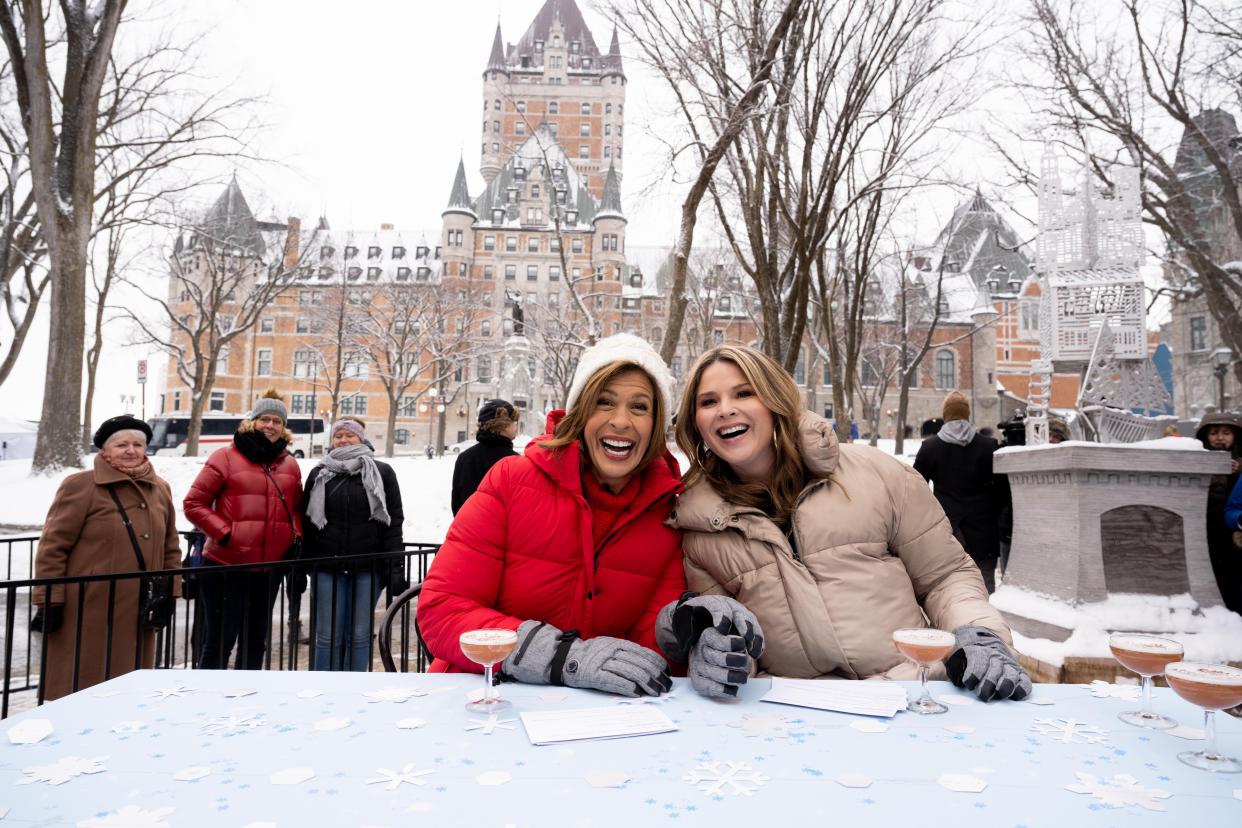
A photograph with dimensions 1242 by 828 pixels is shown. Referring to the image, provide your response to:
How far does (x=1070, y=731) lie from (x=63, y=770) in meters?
2.32

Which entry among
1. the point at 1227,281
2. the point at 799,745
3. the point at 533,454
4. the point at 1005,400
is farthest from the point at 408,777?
the point at 1005,400

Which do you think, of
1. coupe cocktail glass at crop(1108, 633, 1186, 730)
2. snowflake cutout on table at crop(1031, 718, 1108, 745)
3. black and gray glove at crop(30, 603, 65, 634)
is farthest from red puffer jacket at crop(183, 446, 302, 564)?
coupe cocktail glass at crop(1108, 633, 1186, 730)

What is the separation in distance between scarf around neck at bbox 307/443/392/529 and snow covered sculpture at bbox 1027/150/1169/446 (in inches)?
241

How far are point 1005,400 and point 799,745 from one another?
172ft

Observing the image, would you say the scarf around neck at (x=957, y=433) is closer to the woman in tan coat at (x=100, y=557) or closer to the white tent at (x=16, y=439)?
the woman in tan coat at (x=100, y=557)

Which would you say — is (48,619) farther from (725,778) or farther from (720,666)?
(725,778)

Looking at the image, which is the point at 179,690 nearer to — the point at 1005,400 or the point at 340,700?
the point at 340,700

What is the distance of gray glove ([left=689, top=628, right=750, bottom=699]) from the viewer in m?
1.92

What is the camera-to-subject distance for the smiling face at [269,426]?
541 cm

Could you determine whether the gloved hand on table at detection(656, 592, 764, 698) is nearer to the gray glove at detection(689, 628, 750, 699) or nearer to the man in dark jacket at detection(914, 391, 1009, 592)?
the gray glove at detection(689, 628, 750, 699)

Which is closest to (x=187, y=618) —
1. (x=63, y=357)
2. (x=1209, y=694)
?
(x=1209, y=694)

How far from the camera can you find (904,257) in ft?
67.3

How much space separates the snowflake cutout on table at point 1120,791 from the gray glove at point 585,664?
1008 millimetres

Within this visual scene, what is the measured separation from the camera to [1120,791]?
1.44 metres
